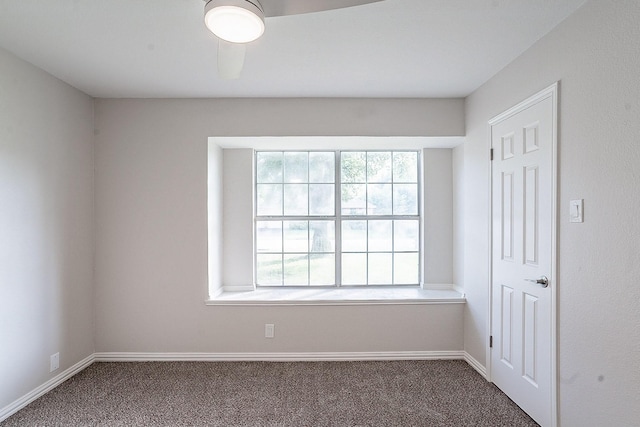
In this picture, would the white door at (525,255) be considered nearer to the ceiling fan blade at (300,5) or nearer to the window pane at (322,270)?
the ceiling fan blade at (300,5)

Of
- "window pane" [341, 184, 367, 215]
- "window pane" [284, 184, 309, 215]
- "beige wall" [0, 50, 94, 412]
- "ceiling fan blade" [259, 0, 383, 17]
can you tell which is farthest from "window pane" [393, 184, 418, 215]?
"beige wall" [0, 50, 94, 412]

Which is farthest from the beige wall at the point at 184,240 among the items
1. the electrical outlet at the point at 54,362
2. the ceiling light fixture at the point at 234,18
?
the ceiling light fixture at the point at 234,18

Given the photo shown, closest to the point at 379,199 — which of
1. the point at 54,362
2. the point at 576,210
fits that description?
the point at 576,210

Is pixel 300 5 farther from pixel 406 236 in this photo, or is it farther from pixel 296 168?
pixel 406 236

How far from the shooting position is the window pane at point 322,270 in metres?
3.65

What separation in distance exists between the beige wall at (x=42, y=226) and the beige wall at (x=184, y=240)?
16 cm

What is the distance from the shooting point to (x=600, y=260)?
1652mm

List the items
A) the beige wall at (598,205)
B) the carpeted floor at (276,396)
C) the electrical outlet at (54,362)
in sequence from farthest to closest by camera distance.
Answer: the electrical outlet at (54,362)
the carpeted floor at (276,396)
the beige wall at (598,205)

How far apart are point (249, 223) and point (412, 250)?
180 cm

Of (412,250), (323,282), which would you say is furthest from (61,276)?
(412,250)

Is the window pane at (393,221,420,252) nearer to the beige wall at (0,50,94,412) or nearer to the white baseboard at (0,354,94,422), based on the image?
the beige wall at (0,50,94,412)

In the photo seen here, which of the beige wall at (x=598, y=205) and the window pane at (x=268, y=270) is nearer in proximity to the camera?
the beige wall at (x=598, y=205)

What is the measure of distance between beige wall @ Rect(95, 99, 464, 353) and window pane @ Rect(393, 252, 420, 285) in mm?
573

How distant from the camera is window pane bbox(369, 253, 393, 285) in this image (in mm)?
3639
